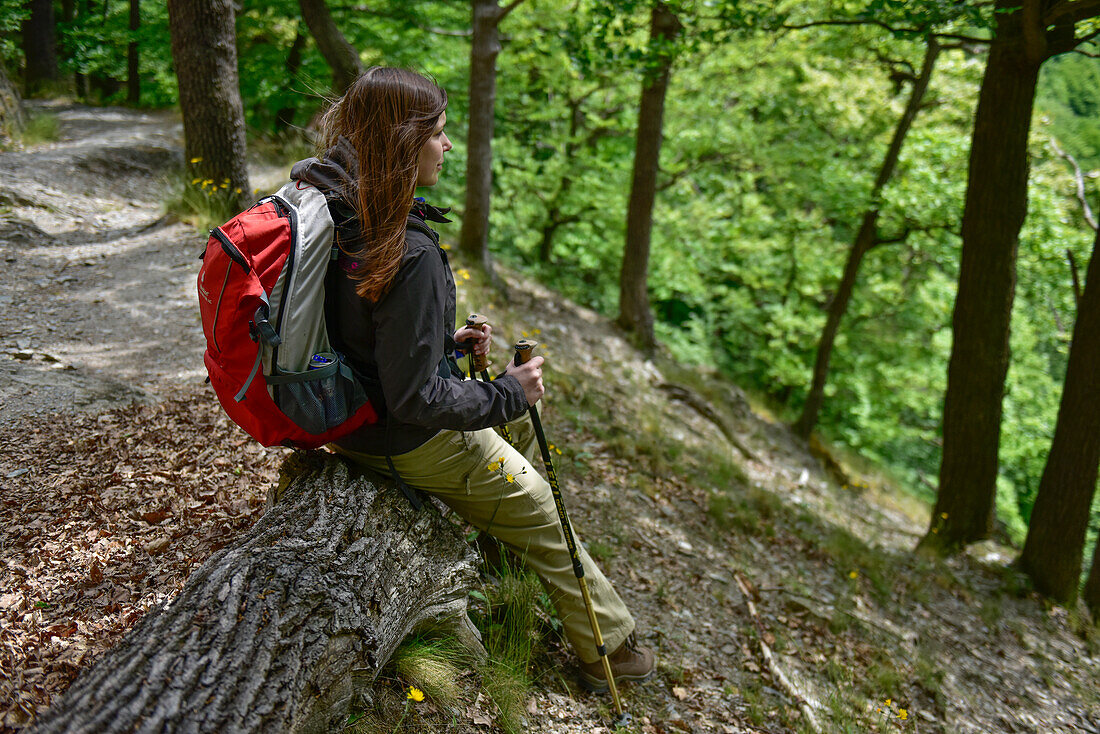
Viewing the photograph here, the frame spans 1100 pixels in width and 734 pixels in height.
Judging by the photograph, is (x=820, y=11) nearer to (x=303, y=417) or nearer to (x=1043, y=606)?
(x=1043, y=606)

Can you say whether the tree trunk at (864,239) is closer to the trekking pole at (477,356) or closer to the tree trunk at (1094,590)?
the tree trunk at (1094,590)

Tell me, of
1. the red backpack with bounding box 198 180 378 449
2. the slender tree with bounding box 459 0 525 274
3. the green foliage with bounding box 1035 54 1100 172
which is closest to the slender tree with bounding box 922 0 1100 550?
the slender tree with bounding box 459 0 525 274

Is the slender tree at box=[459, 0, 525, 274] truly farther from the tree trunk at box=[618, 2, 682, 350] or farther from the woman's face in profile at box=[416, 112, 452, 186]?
the woman's face in profile at box=[416, 112, 452, 186]

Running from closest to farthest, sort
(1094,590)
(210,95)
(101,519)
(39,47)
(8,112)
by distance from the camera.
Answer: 1. (101,519)
2. (210,95)
3. (1094,590)
4. (8,112)
5. (39,47)

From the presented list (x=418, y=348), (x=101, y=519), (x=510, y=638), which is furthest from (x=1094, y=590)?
(x=101, y=519)

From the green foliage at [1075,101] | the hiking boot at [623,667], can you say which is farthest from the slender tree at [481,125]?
the green foliage at [1075,101]

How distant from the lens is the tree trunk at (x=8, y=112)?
835 centimetres

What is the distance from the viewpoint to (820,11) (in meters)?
9.77

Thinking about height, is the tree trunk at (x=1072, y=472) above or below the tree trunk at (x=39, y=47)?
below

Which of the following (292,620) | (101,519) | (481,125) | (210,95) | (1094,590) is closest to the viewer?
(292,620)

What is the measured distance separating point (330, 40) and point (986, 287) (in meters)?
8.40

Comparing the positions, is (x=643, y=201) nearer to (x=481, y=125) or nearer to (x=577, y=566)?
(x=481, y=125)

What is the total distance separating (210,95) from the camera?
6.56 m

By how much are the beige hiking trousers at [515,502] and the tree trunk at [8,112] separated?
8929mm
